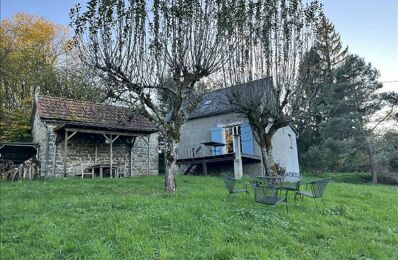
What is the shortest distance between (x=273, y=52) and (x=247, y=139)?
630 centimetres

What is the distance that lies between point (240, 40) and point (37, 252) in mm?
8265

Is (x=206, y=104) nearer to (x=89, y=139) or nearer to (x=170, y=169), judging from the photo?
(x=89, y=139)

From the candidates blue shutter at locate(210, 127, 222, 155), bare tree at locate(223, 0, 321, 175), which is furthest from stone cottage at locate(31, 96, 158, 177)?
bare tree at locate(223, 0, 321, 175)

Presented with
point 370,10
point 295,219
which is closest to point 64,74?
point 370,10

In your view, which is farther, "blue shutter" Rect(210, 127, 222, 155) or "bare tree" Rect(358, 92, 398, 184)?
"bare tree" Rect(358, 92, 398, 184)

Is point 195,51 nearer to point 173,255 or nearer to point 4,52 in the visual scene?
point 173,255

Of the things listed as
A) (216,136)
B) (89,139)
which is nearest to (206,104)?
(216,136)

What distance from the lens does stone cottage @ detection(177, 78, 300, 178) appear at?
16.1 m

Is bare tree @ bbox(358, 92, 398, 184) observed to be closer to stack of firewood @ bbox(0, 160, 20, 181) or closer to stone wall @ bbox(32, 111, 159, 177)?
stone wall @ bbox(32, 111, 159, 177)

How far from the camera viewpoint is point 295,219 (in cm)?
560

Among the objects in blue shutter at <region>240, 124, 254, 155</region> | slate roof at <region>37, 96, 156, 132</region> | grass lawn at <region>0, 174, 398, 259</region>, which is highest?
slate roof at <region>37, 96, 156, 132</region>

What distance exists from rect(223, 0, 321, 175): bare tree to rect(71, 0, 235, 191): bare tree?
6.68 ft

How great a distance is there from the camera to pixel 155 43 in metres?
8.37

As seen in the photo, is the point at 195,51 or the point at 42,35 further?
the point at 42,35
